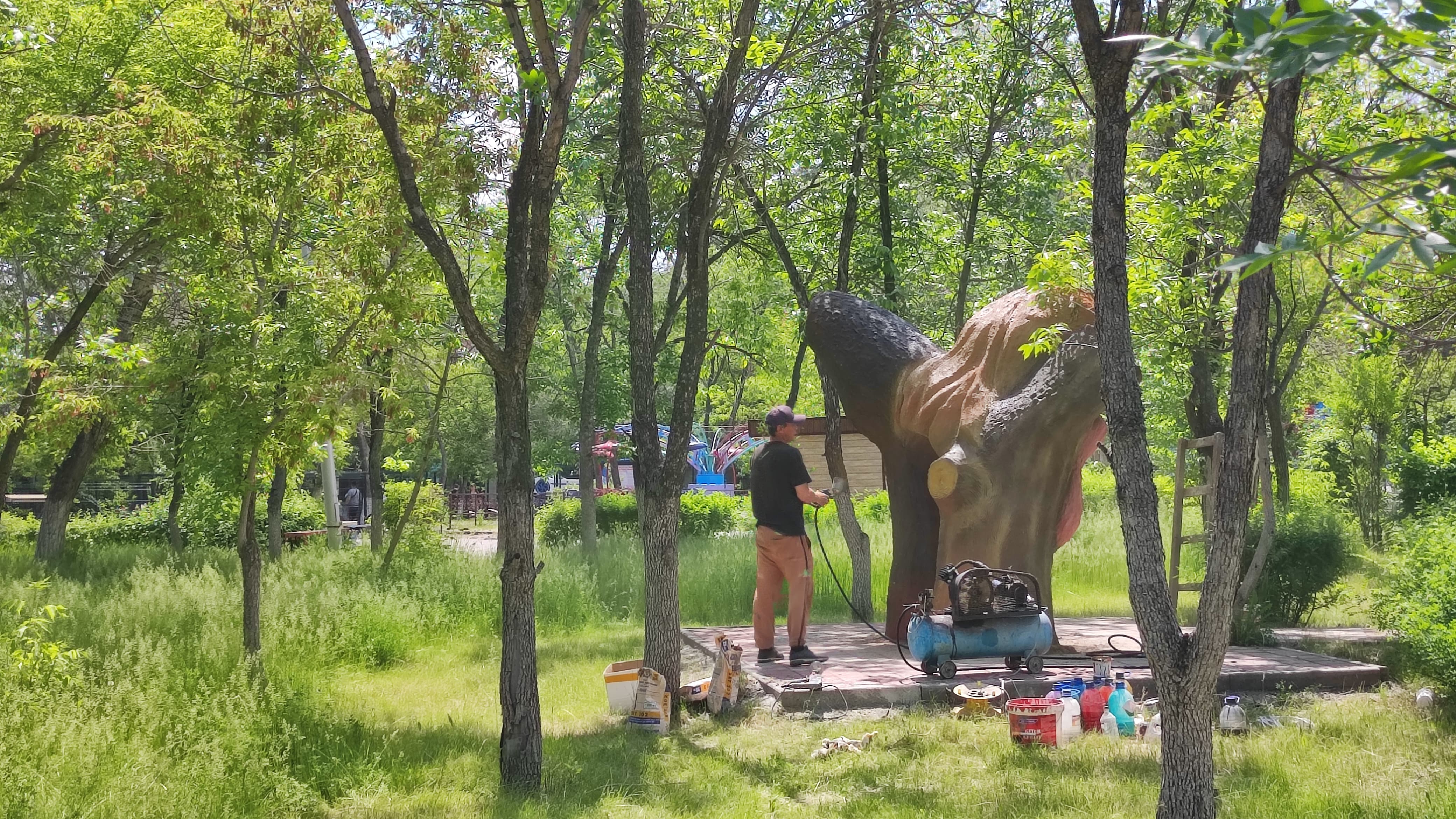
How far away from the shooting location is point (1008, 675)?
845cm

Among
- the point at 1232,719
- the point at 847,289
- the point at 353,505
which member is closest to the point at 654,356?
the point at 1232,719

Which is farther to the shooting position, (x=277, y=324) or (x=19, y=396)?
(x=19, y=396)

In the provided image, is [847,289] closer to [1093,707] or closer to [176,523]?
[1093,707]

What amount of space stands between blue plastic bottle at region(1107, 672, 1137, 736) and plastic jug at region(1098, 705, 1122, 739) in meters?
0.01

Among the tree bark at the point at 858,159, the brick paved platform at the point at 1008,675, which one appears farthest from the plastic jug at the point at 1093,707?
the tree bark at the point at 858,159

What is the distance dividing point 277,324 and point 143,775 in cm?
403

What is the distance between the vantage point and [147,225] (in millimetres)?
12094

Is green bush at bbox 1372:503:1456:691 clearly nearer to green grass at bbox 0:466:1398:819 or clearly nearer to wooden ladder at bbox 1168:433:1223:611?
green grass at bbox 0:466:1398:819

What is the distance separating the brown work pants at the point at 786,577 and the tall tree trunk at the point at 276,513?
30.6 ft

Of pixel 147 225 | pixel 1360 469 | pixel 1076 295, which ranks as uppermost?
pixel 147 225

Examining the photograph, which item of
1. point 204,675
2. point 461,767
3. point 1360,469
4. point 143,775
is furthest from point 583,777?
point 1360,469

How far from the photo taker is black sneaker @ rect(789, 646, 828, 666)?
9234 millimetres

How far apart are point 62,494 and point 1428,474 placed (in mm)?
18262

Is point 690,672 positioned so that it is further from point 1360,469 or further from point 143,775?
point 1360,469
